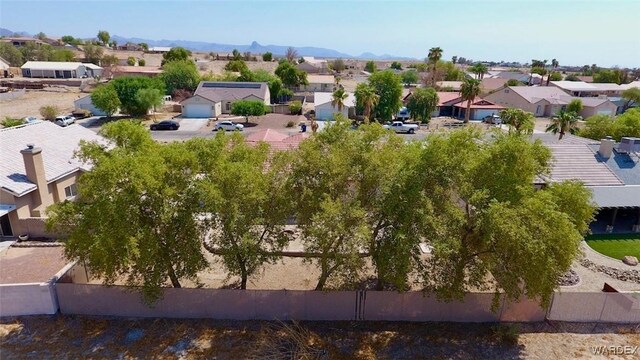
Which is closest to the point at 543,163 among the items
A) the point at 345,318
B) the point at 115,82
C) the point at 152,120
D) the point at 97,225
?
the point at 345,318

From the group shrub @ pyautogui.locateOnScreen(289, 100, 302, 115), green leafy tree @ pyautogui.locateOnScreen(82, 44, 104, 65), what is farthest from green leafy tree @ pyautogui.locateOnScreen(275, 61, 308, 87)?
green leafy tree @ pyautogui.locateOnScreen(82, 44, 104, 65)

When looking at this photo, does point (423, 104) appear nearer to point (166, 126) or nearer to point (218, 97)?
point (218, 97)

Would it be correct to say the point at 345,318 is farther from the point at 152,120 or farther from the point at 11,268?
the point at 152,120

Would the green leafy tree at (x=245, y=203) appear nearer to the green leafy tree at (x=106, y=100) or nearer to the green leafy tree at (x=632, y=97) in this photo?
the green leafy tree at (x=106, y=100)

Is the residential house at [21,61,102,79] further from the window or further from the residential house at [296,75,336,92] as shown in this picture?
the window

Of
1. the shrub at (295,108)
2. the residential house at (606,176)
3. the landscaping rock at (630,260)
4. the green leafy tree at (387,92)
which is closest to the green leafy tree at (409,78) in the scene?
the shrub at (295,108)
